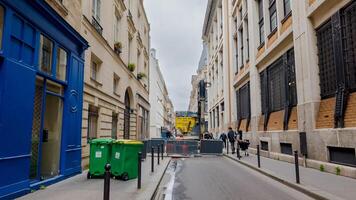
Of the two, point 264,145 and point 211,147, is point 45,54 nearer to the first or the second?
point 264,145

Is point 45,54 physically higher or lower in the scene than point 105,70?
lower

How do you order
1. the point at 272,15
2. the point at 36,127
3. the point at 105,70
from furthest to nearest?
the point at 272,15 → the point at 105,70 → the point at 36,127

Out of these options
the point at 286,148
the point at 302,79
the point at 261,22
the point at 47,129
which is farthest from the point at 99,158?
the point at 261,22

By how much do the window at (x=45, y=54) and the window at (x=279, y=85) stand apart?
37.2ft

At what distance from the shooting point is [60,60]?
391 inches

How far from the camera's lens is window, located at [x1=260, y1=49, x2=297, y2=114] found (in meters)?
15.8

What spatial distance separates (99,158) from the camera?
9883 millimetres

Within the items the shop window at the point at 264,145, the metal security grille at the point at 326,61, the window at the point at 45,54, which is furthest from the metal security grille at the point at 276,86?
the window at the point at 45,54

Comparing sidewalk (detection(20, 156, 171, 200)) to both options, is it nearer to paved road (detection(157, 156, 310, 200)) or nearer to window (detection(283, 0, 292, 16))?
paved road (detection(157, 156, 310, 200))

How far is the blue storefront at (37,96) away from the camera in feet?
21.8

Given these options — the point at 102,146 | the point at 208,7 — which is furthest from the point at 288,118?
the point at 208,7

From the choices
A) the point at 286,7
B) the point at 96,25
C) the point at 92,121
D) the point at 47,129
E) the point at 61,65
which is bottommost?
the point at 47,129

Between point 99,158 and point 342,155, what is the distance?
795cm

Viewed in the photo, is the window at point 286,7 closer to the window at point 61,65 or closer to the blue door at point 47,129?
the window at point 61,65
